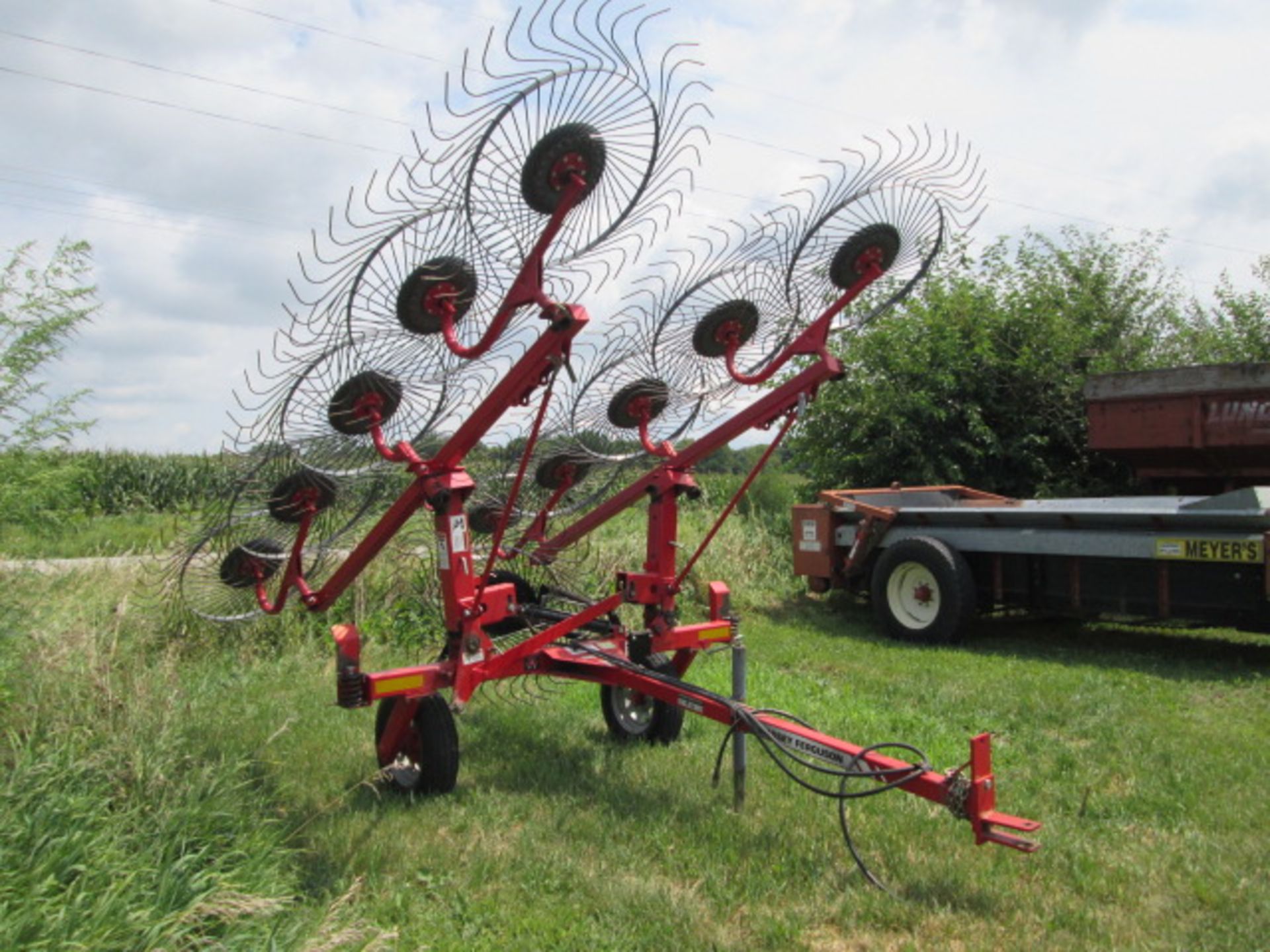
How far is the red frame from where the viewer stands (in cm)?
399

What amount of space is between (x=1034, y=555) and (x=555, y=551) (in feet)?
14.9

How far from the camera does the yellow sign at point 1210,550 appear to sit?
7.09 m

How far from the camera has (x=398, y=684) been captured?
14.8 ft

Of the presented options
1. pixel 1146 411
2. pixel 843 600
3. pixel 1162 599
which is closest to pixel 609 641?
pixel 1162 599

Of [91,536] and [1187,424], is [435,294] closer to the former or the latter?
[91,536]

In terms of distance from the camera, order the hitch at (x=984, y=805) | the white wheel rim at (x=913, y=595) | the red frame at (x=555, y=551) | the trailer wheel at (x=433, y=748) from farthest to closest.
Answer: the white wheel rim at (x=913, y=595) < the trailer wheel at (x=433, y=748) < the red frame at (x=555, y=551) < the hitch at (x=984, y=805)

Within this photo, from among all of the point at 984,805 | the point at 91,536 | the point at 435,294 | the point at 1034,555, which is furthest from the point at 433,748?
the point at 91,536

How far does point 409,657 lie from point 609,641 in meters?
2.76

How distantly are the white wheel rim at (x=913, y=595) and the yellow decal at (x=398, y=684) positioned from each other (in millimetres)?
5471

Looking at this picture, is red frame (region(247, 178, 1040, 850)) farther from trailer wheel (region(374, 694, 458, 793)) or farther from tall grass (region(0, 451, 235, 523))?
tall grass (region(0, 451, 235, 523))

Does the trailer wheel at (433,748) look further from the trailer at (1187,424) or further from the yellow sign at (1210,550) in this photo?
the trailer at (1187,424)

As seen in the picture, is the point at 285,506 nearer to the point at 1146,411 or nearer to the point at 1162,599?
the point at 1162,599

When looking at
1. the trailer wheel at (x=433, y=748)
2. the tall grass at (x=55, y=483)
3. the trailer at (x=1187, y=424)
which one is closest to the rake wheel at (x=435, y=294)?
the tall grass at (x=55, y=483)

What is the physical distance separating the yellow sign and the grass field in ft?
3.35
